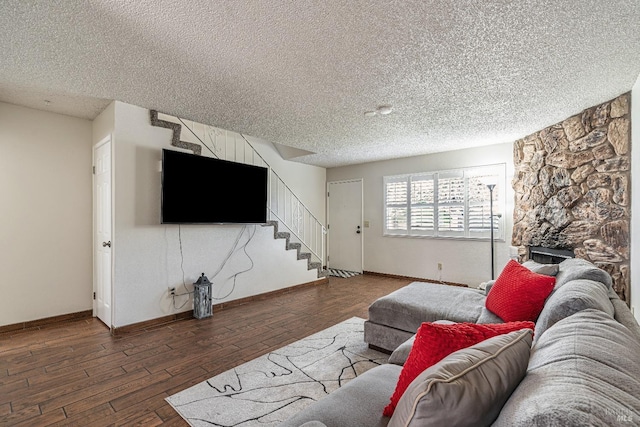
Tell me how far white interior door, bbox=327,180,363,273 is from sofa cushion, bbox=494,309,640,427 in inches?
225

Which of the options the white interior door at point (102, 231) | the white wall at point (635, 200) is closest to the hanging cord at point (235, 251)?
the white interior door at point (102, 231)

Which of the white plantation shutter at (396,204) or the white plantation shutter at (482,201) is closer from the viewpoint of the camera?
the white plantation shutter at (482,201)

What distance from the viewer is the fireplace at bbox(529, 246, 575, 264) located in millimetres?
3613

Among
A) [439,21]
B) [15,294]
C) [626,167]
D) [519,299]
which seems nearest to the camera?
[439,21]

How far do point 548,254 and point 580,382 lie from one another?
4.05m

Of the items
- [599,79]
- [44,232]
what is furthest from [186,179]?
[599,79]

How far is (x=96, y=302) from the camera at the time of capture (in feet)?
12.2

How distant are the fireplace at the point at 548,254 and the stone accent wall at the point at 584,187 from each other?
7 centimetres

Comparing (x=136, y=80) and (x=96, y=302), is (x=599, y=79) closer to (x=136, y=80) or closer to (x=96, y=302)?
(x=136, y=80)

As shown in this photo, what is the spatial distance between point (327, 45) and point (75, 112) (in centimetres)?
325

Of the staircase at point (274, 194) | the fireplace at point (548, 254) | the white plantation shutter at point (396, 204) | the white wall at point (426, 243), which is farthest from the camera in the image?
the white plantation shutter at point (396, 204)

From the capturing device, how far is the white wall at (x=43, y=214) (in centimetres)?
325

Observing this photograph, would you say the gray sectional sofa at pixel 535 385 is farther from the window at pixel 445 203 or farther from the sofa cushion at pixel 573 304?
the window at pixel 445 203

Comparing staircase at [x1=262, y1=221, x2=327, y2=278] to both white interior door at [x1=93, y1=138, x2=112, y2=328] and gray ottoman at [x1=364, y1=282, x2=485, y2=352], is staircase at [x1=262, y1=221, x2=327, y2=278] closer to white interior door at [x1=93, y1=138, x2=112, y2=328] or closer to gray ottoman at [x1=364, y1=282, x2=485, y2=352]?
white interior door at [x1=93, y1=138, x2=112, y2=328]
